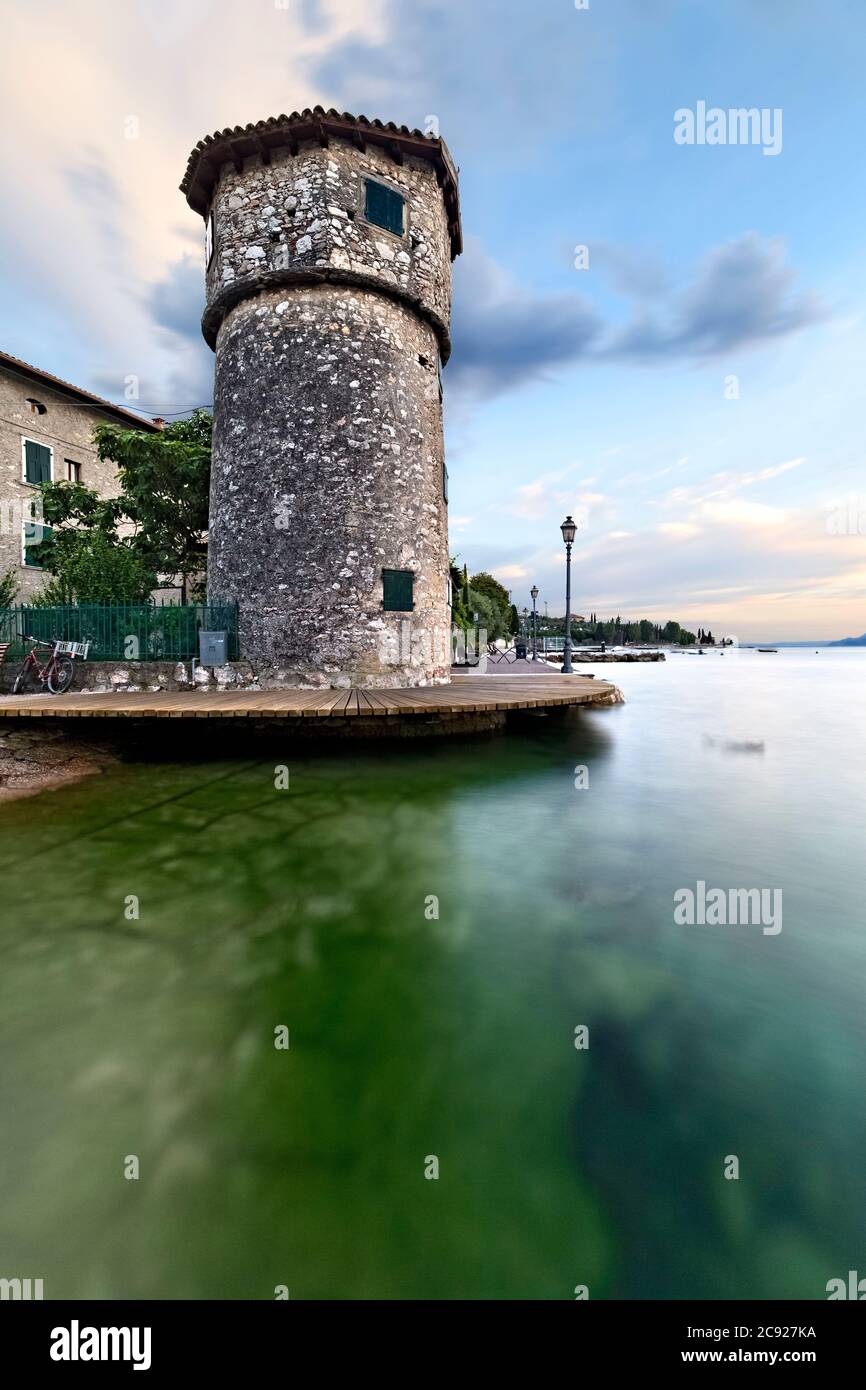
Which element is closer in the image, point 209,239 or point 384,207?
point 384,207

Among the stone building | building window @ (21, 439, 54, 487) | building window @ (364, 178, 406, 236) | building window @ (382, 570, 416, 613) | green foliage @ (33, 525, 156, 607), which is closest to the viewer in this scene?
building window @ (364, 178, 406, 236)

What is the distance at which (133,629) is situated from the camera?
12617mm

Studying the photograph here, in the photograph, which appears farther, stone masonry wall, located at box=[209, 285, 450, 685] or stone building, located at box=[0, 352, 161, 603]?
stone building, located at box=[0, 352, 161, 603]

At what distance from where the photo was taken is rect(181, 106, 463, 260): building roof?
11.7 meters

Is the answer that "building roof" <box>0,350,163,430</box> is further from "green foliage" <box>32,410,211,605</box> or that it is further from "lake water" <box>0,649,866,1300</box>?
"lake water" <box>0,649,866,1300</box>

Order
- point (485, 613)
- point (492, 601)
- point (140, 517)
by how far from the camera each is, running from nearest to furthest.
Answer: point (140, 517) → point (485, 613) → point (492, 601)

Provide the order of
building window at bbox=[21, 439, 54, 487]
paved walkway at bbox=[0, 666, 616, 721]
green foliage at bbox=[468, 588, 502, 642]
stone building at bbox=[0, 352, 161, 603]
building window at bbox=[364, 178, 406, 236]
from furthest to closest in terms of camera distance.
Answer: green foliage at bbox=[468, 588, 502, 642] < building window at bbox=[21, 439, 54, 487] < stone building at bbox=[0, 352, 161, 603] < building window at bbox=[364, 178, 406, 236] < paved walkway at bbox=[0, 666, 616, 721]

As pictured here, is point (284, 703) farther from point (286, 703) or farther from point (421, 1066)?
point (421, 1066)

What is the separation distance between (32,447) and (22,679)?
15804 millimetres

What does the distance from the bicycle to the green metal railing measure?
1.35 ft

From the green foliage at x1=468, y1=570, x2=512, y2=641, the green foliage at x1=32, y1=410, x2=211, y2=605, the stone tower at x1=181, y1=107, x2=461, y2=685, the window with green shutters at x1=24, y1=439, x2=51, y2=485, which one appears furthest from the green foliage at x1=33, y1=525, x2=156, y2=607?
the green foliage at x1=468, y1=570, x2=512, y2=641

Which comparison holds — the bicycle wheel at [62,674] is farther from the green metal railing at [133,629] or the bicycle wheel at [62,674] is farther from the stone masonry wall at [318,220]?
the stone masonry wall at [318,220]

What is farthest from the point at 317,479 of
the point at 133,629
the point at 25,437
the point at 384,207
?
the point at 25,437
